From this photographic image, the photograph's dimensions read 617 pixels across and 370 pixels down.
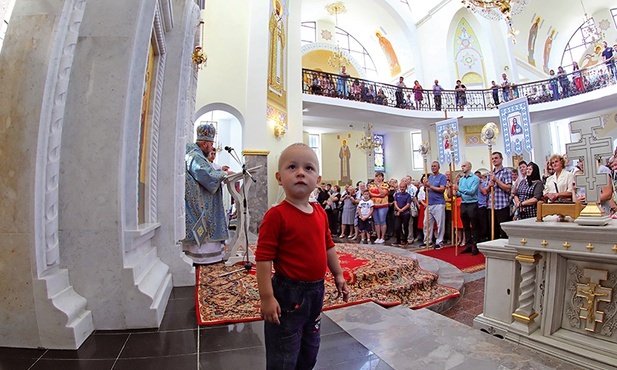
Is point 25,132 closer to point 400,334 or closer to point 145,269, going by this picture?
point 145,269

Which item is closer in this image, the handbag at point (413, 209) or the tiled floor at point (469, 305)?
the tiled floor at point (469, 305)

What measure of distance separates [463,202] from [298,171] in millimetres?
5708

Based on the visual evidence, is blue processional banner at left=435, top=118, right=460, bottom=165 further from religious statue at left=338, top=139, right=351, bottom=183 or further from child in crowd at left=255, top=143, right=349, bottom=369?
religious statue at left=338, top=139, right=351, bottom=183

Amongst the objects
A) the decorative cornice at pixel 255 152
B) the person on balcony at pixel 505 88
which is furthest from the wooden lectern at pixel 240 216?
the person on balcony at pixel 505 88

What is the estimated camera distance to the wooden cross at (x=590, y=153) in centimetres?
225

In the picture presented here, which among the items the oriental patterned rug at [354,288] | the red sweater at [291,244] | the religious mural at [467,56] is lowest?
the oriental patterned rug at [354,288]

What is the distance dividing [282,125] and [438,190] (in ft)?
16.6

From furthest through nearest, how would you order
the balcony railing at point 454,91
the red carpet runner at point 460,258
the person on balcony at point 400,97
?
the person on balcony at point 400,97, the balcony railing at point 454,91, the red carpet runner at point 460,258

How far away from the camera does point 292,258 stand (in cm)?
118

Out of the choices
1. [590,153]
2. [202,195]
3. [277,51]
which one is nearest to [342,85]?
[277,51]

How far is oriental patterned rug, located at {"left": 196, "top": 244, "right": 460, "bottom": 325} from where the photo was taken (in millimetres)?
2342

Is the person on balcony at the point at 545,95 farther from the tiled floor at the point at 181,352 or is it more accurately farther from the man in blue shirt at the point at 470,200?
the tiled floor at the point at 181,352

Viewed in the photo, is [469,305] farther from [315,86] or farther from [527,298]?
[315,86]

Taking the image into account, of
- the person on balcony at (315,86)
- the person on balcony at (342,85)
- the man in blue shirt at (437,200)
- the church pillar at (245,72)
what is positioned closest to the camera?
the man in blue shirt at (437,200)
